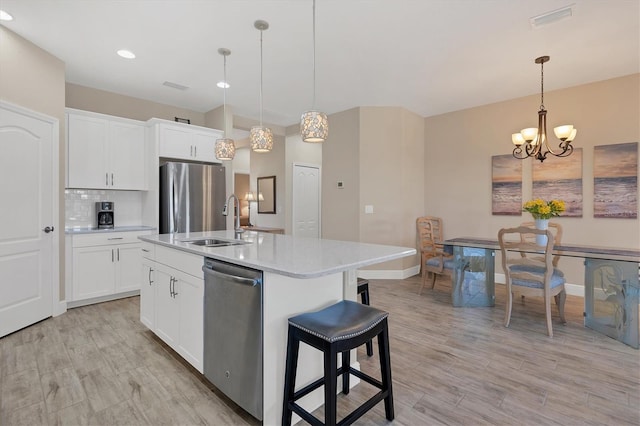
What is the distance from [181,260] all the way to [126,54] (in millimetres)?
2485

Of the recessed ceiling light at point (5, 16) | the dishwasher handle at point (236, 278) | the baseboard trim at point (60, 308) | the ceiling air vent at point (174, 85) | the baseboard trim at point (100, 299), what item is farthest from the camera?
the ceiling air vent at point (174, 85)

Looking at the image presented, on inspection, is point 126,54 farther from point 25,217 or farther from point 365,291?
point 365,291

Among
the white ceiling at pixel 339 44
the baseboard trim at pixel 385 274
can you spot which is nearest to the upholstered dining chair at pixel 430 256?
the baseboard trim at pixel 385 274

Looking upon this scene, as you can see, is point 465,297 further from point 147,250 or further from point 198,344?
point 147,250

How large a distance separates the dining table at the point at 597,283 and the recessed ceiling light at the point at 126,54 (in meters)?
4.11

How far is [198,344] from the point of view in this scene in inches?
80.0

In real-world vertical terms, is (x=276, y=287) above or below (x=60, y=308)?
above

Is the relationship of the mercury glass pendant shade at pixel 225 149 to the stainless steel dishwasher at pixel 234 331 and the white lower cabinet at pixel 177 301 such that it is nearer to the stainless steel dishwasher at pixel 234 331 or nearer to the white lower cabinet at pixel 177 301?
the white lower cabinet at pixel 177 301

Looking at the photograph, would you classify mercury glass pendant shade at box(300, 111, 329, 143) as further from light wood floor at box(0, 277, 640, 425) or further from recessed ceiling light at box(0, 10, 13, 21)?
recessed ceiling light at box(0, 10, 13, 21)

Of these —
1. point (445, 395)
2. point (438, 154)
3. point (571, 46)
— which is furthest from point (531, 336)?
point (438, 154)

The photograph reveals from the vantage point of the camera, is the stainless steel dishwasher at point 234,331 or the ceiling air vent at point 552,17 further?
the ceiling air vent at point 552,17

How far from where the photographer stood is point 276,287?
1.61 metres

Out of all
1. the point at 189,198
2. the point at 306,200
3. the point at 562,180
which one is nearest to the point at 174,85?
the point at 189,198

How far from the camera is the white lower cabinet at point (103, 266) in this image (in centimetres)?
353
